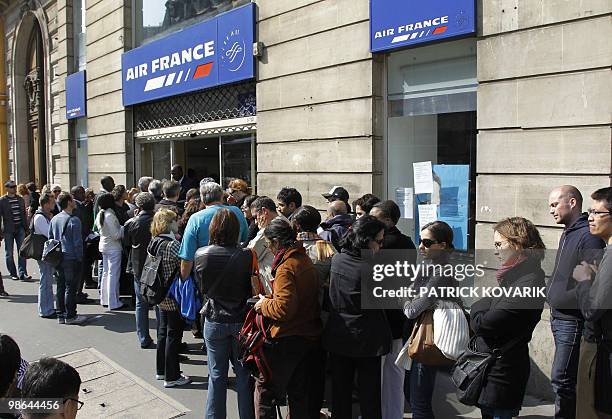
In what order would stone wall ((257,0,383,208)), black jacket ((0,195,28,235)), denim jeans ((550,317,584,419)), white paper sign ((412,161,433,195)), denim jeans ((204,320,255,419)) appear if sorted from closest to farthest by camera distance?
denim jeans ((550,317,584,419)) → denim jeans ((204,320,255,419)) → white paper sign ((412,161,433,195)) → stone wall ((257,0,383,208)) → black jacket ((0,195,28,235))

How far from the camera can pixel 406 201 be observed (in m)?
6.82

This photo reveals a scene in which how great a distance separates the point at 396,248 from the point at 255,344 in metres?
1.36

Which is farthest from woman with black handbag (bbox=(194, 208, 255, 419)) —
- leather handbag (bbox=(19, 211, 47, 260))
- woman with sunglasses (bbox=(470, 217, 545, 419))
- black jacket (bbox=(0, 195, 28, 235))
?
black jacket (bbox=(0, 195, 28, 235))

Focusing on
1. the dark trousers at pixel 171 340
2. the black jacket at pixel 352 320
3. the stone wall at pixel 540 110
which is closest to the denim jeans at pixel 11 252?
the dark trousers at pixel 171 340

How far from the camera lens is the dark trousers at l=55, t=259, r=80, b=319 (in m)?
7.15

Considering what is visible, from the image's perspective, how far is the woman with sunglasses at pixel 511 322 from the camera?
3219mm

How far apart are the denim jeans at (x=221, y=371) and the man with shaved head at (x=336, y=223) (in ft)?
4.34

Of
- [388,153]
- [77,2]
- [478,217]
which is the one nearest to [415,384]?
[478,217]

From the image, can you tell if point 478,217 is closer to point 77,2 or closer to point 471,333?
point 471,333

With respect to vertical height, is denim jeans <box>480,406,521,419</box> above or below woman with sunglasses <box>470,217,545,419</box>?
below

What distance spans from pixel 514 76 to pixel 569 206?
6.05 feet

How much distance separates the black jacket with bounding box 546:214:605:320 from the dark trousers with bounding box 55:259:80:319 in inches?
234

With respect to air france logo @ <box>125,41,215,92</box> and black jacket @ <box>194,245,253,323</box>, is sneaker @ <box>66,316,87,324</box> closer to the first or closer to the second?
black jacket @ <box>194,245,253,323</box>

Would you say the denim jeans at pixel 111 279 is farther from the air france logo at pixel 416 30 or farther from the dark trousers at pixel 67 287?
the air france logo at pixel 416 30
